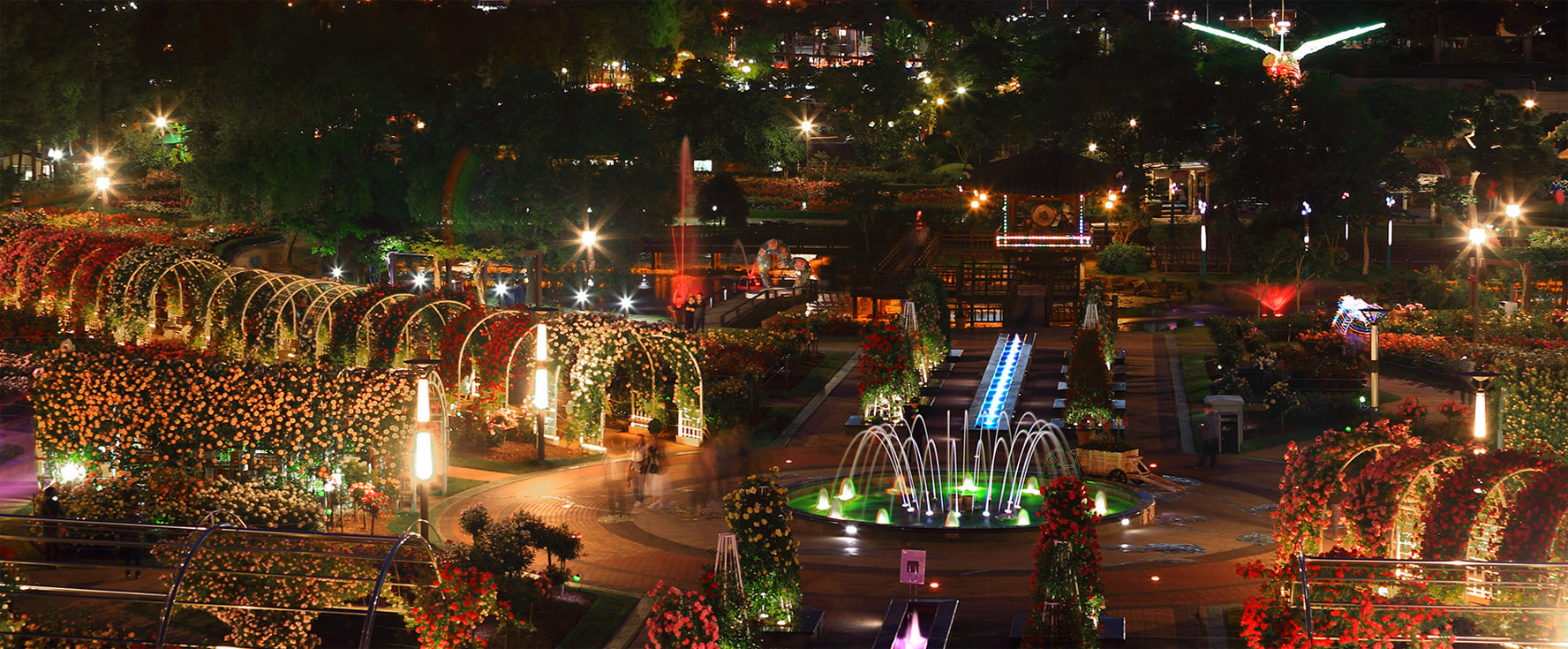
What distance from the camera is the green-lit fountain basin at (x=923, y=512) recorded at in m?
26.5

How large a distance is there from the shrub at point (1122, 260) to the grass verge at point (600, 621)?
148ft

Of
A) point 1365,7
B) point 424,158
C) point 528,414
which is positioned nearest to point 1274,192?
point 424,158

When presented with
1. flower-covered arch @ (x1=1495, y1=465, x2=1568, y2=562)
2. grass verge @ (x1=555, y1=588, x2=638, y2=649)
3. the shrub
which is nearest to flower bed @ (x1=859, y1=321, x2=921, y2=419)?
grass verge @ (x1=555, y1=588, x2=638, y2=649)

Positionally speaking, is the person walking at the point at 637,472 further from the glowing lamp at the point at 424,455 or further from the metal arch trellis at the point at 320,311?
the metal arch trellis at the point at 320,311

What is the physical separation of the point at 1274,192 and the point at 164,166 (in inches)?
2298

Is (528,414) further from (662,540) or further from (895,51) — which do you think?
(895,51)

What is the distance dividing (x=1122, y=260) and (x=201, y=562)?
5021cm

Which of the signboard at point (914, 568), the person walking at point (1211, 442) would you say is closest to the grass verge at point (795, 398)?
the person walking at point (1211, 442)

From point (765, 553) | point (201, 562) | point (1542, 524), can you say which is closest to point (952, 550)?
point (765, 553)

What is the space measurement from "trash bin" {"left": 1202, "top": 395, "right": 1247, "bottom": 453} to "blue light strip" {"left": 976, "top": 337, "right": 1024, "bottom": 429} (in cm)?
486

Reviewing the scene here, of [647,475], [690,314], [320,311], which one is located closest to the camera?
[647,475]

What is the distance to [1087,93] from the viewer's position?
79.9 meters

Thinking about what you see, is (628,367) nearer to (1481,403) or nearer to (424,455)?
(424,455)

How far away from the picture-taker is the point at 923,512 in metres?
28.1
